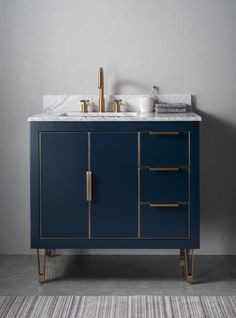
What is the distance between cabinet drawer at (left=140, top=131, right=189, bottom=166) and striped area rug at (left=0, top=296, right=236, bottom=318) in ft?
2.37

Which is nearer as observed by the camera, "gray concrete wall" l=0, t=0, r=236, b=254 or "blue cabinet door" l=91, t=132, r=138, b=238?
"blue cabinet door" l=91, t=132, r=138, b=238

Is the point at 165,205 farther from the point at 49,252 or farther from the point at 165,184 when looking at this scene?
the point at 49,252

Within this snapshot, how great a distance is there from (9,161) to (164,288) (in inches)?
52.5

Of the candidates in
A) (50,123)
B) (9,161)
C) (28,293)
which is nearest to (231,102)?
(50,123)

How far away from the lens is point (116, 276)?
3455 millimetres

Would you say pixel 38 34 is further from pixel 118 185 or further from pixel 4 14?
pixel 118 185

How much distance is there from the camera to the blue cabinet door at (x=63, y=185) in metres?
3.30

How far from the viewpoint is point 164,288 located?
3242 millimetres

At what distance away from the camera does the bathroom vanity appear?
327 cm

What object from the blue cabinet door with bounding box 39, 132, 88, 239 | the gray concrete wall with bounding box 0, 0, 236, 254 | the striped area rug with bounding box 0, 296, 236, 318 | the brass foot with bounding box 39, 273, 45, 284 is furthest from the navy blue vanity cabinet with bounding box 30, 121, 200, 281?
the gray concrete wall with bounding box 0, 0, 236, 254

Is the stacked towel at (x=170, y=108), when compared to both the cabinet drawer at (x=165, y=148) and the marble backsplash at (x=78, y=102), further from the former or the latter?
the cabinet drawer at (x=165, y=148)

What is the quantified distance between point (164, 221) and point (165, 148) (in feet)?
1.31

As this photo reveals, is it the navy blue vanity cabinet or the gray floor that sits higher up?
the navy blue vanity cabinet

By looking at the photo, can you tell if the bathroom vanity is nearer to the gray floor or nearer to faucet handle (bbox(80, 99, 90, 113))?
the gray floor
